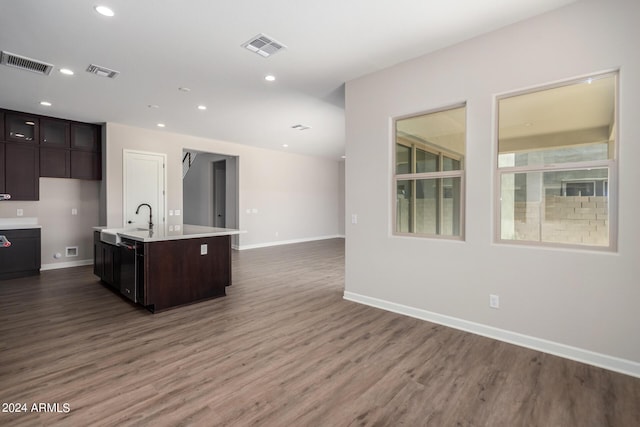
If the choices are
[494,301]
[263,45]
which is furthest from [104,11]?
[494,301]

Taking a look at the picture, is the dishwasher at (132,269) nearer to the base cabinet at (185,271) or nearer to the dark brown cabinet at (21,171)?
the base cabinet at (185,271)

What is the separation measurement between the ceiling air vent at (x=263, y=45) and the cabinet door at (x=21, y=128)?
16.5 feet

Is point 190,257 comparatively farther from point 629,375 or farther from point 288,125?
point 629,375

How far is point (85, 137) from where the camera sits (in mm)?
6273

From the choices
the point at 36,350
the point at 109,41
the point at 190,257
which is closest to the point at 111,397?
the point at 36,350

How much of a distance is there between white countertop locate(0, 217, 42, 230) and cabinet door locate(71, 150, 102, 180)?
1064 millimetres

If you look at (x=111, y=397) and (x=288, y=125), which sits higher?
(x=288, y=125)

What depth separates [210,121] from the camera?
243 inches

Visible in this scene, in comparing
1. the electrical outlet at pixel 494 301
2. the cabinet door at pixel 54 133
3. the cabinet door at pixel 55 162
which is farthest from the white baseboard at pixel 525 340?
the cabinet door at pixel 54 133

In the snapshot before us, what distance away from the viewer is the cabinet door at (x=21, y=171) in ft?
17.9

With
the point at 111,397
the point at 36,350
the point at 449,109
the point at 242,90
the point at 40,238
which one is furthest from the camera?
the point at 40,238

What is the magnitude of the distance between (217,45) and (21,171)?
4.92 meters

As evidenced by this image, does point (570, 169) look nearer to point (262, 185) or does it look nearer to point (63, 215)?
point (262, 185)

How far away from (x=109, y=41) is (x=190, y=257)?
247 cm
